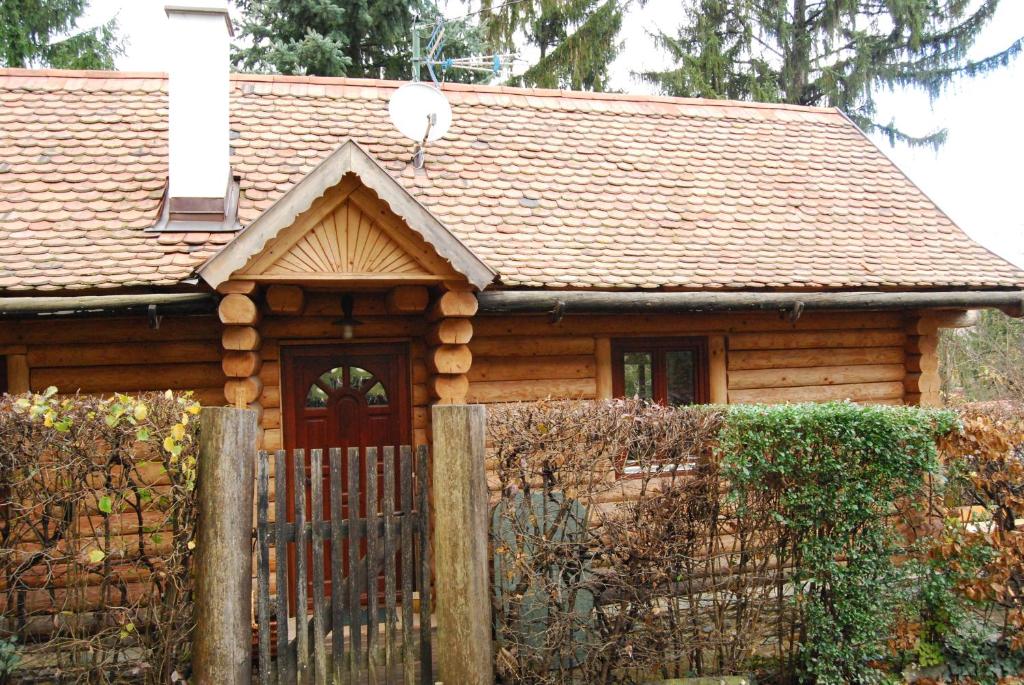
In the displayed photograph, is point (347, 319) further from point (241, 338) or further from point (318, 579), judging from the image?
point (318, 579)

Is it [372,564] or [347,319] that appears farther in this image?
[347,319]

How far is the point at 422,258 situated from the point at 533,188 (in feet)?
8.79

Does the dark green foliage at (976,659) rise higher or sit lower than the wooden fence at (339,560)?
lower

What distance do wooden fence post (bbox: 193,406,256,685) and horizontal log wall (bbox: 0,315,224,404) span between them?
2.93 metres

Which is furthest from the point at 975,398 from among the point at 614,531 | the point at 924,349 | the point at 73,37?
the point at 73,37

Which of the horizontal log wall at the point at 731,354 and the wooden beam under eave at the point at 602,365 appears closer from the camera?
the horizontal log wall at the point at 731,354

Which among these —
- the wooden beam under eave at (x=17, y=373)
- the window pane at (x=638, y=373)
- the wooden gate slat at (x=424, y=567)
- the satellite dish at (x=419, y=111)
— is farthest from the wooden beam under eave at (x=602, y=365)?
the wooden beam under eave at (x=17, y=373)

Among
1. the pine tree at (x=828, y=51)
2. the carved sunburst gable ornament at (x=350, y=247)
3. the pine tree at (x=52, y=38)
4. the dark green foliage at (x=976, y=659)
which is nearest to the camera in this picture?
the dark green foliage at (x=976, y=659)

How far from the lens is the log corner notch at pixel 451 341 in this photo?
6531mm

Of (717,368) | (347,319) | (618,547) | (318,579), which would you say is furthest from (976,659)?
(347,319)

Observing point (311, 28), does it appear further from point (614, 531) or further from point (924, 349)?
point (614, 531)

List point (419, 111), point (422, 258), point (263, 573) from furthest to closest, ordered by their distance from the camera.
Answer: point (419, 111), point (422, 258), point (263, 573)

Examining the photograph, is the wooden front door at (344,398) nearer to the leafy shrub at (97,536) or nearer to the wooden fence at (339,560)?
the wooden fence at (339,560)

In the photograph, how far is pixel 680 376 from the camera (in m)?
8.54
